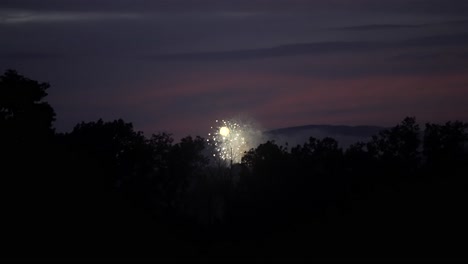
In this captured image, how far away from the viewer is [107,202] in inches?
1237

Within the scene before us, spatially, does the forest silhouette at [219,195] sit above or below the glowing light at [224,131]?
below

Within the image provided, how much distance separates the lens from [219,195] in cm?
6719

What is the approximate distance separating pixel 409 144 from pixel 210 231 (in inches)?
1070

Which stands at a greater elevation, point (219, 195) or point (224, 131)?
point (224, 131)

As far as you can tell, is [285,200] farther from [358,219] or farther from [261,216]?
[358,219]

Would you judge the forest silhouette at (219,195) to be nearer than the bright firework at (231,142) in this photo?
Yes

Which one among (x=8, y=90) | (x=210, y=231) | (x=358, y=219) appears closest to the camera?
(x=358, y=219)

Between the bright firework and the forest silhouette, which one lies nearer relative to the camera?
the forest silhouette

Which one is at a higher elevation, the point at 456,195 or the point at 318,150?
the point at 318,150

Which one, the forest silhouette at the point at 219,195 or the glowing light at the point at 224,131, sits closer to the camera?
the forest silhouette at the point at 219,195

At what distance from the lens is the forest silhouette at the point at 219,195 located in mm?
23281

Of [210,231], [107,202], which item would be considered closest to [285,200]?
[210,231]

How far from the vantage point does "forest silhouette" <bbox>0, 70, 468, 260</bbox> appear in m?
23.3

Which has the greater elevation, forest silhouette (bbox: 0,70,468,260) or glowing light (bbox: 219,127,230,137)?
glowing light (bbox: 219,127,230,137)
